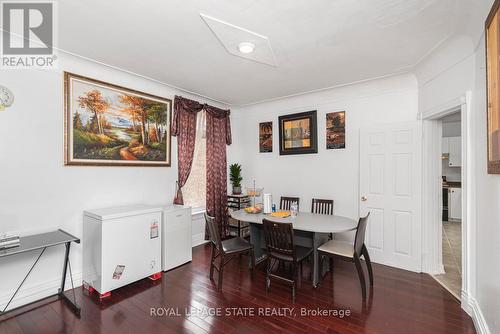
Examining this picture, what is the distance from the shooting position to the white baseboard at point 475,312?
197 cm

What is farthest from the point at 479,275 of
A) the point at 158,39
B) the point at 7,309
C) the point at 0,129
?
the point at 0,129

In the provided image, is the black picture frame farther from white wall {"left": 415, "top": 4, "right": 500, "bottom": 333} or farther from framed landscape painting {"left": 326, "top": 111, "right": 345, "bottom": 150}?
white wall {"left": 415, "top": 4, "right": 500, "bottom": 333}

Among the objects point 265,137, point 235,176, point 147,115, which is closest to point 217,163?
point 235,176

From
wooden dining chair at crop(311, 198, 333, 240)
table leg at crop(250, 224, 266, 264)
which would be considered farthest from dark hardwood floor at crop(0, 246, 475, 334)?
wooden dining chair at crop(311, 198, 333, 240)

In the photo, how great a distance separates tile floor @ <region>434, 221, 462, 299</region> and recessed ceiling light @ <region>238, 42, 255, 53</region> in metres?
3.59

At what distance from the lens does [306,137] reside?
14.6 ft

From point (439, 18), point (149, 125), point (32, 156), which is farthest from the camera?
point (149, 125)

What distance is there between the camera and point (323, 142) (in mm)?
4273

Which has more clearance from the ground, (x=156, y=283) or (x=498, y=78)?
(x=498, y=78)

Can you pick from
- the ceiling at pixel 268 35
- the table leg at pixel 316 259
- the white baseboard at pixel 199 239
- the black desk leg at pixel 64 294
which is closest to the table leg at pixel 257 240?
the table leg at pixel 316 259

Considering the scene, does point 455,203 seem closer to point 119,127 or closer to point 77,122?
point 119,127

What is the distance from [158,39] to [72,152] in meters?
1.70

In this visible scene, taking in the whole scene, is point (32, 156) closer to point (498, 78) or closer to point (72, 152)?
point (72, 152)

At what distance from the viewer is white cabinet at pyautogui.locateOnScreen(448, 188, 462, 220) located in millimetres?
6102
